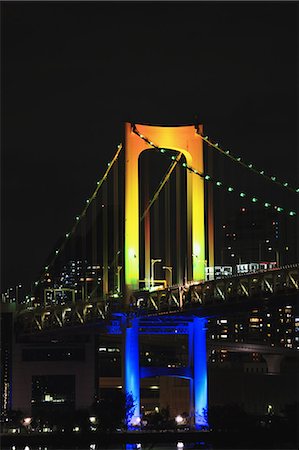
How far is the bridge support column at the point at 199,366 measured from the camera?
1267 inches

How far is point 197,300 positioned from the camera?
3061 cm

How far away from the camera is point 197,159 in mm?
33000

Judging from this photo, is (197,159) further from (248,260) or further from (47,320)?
(248,260)

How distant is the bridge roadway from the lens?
27.7 meters

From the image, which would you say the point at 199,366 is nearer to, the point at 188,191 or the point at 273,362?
the point at 188,191

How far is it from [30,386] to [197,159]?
925cm

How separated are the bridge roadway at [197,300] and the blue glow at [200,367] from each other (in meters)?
0.49

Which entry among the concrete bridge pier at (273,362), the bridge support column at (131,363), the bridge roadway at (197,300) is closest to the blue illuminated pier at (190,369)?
the bridge support column at (131,363)

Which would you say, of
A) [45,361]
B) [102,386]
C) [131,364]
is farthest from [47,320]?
[131,364]

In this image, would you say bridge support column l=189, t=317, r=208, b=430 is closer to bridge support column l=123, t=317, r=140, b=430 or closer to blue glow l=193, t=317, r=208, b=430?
blue glow l=193, t=317, r=208, b=430

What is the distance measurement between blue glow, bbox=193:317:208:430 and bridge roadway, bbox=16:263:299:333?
1.60ft

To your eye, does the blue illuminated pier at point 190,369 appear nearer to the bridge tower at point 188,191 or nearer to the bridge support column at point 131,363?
the bridge support column at point 131,363

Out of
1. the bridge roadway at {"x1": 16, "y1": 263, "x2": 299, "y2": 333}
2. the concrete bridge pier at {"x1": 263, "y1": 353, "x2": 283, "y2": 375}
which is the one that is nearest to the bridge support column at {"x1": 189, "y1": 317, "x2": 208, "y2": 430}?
the bridge roadway at {"x1": 16, "y1": 263, "x2": 299, "y2": 333}

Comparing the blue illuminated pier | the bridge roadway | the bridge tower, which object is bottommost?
the blue illuminated pier
